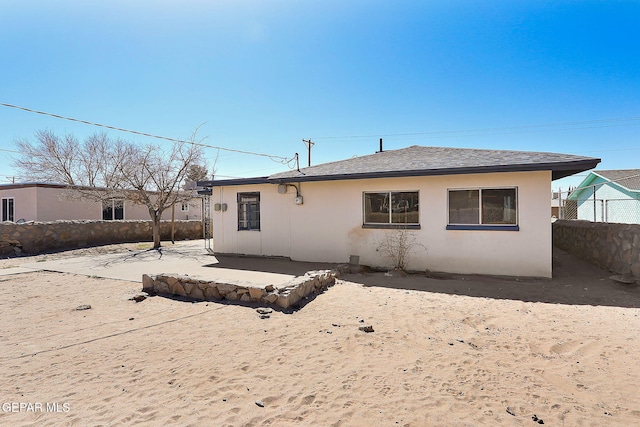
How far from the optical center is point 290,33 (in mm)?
10039

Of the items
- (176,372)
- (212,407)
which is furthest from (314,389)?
(176,372)

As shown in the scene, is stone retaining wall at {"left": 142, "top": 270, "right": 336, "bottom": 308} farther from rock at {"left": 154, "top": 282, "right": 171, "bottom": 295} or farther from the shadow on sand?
the shadow on sand

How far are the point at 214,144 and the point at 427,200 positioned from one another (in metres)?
13.4

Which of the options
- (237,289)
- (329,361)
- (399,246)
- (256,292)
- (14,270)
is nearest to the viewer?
(329,361)

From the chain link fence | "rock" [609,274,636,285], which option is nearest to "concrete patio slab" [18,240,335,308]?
"rock" [609,274,636,285]

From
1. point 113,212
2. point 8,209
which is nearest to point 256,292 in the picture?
point 113,212

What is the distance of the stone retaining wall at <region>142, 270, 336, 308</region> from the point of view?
5359 mm

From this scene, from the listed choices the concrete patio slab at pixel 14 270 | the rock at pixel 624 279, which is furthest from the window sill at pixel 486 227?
the concrete patio slab at pixel 14 270

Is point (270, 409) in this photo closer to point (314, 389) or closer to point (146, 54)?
point (314, 389)

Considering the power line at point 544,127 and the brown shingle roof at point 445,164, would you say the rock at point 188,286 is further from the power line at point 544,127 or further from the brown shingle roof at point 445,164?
the power line at point 544,127

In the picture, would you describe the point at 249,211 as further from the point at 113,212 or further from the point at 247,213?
the point at 113,212

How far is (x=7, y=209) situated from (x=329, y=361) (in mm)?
25739

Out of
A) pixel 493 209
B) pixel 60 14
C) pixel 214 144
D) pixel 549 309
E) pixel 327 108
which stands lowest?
pixel 549 309

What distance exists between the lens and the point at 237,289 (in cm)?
567
